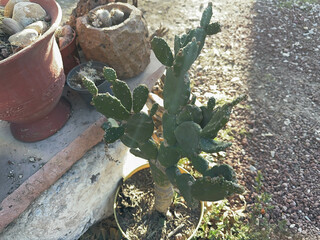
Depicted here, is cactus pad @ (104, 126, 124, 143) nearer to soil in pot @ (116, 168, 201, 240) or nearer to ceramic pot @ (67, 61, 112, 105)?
ceramic pot @ (67, 61, 112, 105)

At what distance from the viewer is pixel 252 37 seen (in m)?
3.31

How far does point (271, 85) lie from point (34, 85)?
7.35ft

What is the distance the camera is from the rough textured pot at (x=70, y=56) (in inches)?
67.7

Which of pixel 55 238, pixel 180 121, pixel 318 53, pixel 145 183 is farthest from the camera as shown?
pixel 318 53

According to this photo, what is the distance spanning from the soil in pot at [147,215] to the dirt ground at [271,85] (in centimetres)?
53

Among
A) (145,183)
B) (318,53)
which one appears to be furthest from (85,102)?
(318,53)

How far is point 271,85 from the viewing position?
2779mm

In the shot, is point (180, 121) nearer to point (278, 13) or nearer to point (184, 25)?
point (184, 25)

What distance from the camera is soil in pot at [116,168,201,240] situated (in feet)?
5.59

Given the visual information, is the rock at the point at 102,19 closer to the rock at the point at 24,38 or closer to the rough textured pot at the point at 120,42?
the rough textured pot at the point at 120,42

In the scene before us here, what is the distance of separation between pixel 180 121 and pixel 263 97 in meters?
1.85

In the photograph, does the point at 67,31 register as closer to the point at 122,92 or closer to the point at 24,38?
the point at 24,38

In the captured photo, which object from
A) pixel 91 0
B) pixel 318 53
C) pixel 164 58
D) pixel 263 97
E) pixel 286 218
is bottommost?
pixel 286 218

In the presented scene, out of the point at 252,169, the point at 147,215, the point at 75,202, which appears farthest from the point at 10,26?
the point at 252,169
